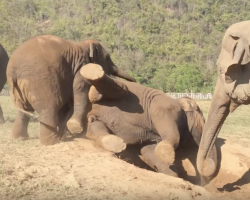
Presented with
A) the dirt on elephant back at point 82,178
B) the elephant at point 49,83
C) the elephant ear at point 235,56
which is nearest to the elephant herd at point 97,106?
the elephant at point 49,83

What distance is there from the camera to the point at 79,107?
6473mm

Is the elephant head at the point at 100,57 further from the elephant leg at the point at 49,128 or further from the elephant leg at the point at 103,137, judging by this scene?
the elephant leg at the point at 103,137

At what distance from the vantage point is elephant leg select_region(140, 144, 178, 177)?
623cm

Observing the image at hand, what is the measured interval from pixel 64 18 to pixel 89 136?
276 feet

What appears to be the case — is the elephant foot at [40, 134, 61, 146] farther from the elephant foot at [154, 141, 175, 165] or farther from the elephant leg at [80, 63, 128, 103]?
the elephant foot at [154, 141, 175, 165]

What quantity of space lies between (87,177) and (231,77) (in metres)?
1.81

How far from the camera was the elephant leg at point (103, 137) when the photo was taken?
559 cm

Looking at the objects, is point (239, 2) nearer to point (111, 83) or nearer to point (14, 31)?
point (14, 31)

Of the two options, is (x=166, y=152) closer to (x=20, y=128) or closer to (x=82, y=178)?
(x=82, y=178)

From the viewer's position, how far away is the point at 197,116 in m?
6.89

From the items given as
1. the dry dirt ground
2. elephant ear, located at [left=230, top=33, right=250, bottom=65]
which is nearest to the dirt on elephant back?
the dry dirt ground

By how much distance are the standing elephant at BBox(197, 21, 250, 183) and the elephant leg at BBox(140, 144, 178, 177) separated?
1.21 m

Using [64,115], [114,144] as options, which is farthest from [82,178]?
[64,115]

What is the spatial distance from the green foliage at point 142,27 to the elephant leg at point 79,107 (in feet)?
124
